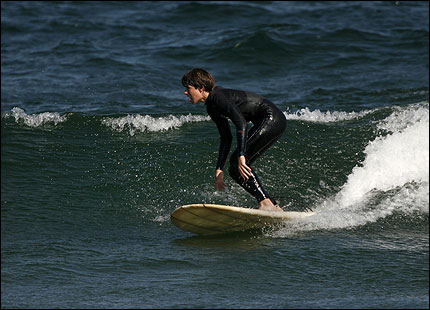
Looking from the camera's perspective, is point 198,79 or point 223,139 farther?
point 223,139

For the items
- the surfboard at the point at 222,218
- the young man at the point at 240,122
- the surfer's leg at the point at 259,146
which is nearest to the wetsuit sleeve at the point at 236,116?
the young man at the point at 240,122

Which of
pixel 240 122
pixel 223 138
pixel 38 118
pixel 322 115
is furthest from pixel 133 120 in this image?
pixel 240 122

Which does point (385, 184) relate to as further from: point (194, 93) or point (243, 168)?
point (194, 93)

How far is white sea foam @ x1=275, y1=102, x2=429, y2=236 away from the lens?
7.69m

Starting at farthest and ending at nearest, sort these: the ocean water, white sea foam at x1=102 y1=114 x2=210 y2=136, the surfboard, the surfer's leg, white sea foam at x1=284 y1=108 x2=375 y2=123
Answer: white sea foam at x1=284 y1=108 x2=375 y2=123
white sea foam at x1=102 y1=114 x2=210 y2=136
the surfer's leg
the surfboard
the ocean water

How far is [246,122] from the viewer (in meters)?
7.01

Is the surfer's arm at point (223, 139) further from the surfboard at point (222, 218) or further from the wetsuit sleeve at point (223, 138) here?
the surfboard at point (222, 218)

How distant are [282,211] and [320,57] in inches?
477

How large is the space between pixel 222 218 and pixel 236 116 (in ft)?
3.77

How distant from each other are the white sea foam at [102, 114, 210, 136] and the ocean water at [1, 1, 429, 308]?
0.04 meters

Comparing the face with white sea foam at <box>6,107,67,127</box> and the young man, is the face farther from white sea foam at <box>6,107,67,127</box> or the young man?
white sea foam at <box>6,107,67,127</box>

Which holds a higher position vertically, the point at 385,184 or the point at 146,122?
the point at 146,122

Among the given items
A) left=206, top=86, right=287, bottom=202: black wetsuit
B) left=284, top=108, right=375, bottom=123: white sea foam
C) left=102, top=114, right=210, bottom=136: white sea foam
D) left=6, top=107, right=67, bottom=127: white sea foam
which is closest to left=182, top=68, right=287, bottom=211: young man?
left=206, top=86, right=287, bottom=202: black wetsuit

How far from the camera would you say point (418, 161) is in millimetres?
9461
